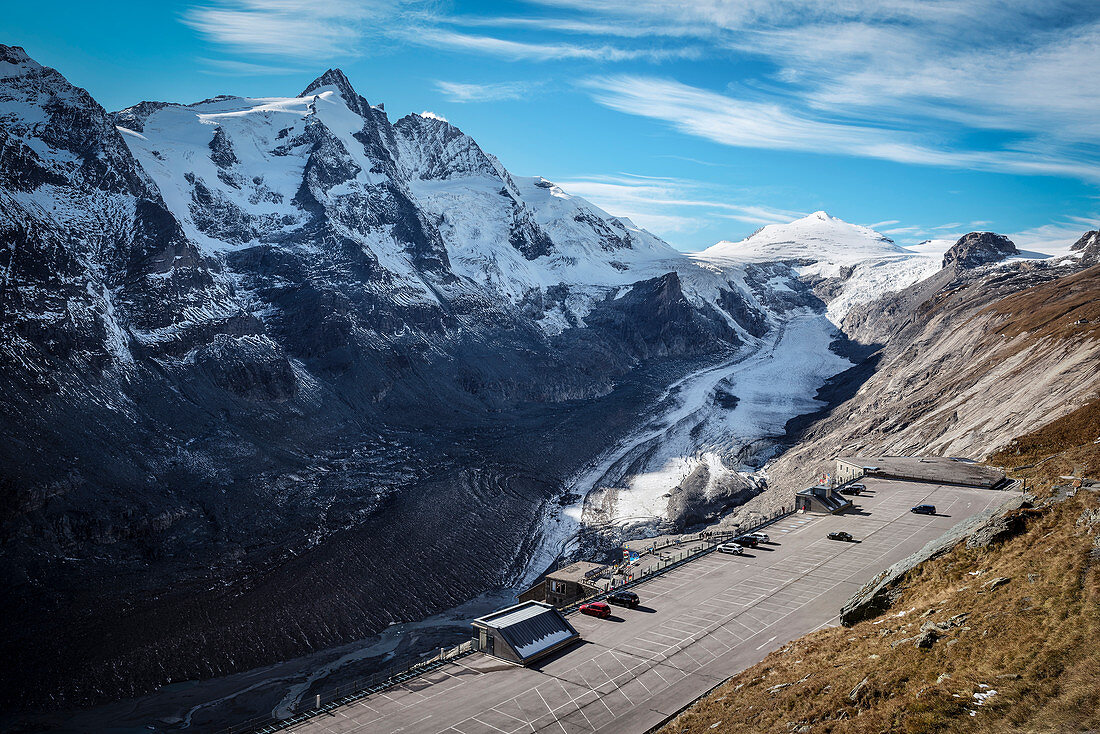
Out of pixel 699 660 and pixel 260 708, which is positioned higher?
pixel 699 660

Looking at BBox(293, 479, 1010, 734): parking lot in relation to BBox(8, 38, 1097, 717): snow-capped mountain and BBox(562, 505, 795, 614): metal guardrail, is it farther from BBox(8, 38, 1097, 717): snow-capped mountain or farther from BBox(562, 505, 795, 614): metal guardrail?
BBox(8, 38, 1097, 717): snow-capped mountain

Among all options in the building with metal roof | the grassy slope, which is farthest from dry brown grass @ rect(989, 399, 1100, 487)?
the building with metal roof

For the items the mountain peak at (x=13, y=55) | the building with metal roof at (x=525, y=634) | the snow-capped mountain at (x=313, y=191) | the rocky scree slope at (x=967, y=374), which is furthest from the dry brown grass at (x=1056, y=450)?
the mountain peak at (x=13, y=55)

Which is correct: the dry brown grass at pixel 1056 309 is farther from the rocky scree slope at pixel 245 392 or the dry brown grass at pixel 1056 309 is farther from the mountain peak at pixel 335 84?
the mountain peak at pixel 335 84

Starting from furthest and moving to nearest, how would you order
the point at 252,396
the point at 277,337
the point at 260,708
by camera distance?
Answer: the point at 277,337 → the point at 252,396 → the point at 260,708

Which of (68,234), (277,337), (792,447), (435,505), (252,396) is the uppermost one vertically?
(68,234)

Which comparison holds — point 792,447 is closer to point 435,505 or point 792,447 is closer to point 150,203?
point 435,505

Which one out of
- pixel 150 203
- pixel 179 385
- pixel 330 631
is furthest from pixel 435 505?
pixel 150 203
